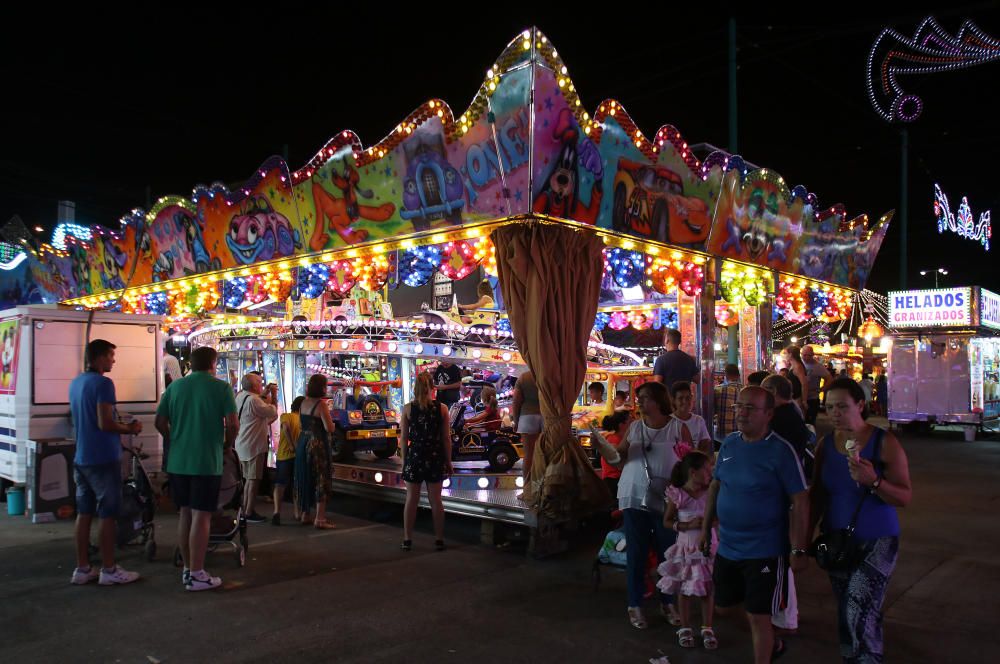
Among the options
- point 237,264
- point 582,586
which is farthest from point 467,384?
point 582,586

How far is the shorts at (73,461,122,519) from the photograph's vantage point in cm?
617

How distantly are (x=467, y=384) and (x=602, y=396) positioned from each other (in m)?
3.05

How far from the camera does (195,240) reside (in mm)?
11602

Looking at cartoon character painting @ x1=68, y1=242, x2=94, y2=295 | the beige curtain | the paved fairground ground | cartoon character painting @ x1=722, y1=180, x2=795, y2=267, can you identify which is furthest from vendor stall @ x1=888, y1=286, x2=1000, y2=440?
cartoon character painting @ x1=68, y1=242, x2=94, y2=295

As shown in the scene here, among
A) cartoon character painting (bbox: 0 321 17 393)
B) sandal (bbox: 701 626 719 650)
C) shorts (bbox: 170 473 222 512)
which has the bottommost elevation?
sandal (bbox: 701 626 719 650)

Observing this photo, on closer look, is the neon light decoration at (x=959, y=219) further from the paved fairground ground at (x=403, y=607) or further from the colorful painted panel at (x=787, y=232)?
the paved fairground ground at (x=403, y=607)

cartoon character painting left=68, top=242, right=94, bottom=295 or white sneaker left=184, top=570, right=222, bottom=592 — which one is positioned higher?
cartoon character painting left=68, top=242, right=94, bottom=295

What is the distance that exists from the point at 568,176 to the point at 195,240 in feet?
23.1

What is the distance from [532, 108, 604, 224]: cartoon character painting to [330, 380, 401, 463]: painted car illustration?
4.43 meters

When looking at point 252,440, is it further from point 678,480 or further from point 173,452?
point 678,480

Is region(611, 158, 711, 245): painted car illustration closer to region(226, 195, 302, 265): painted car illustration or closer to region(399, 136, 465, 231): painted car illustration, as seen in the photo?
region(399, 136, 465, 231): painted car illustration

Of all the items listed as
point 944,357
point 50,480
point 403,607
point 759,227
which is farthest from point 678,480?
point 944,357

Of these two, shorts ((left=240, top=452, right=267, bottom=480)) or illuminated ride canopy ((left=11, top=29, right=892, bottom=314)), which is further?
A: shorts ((left=240, top=452, right=267, bottom=480))

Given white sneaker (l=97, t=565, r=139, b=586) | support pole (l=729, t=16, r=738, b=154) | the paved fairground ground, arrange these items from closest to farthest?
the paved fairground ground, white sneaker (l=97, t=565, r=139, b=586), support pole (l=729, t=16, r=738, b=154)
